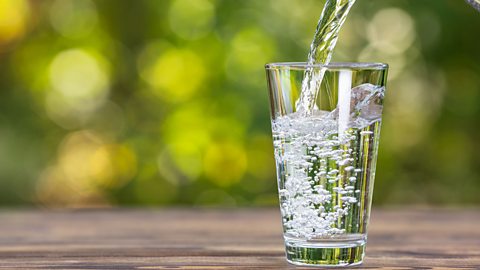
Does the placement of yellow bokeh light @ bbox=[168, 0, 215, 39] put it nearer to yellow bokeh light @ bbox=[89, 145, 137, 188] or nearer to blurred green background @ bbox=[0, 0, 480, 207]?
blurred green background @ bbox=[0, 0, 480, 207]

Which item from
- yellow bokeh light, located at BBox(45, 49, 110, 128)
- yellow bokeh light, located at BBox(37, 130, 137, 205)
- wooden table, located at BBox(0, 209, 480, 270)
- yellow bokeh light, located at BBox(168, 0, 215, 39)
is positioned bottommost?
wooden table, located at BBox(0, 209, 480, 270)

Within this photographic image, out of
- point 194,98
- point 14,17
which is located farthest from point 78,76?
point 194,98

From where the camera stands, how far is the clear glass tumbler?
48.6 inches

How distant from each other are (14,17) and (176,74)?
3.21 feet

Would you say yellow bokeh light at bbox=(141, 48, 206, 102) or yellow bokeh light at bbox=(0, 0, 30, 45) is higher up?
yellow bokeh light at bbox=(0, 0, 30, 45)

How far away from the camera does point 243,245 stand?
1534 mm

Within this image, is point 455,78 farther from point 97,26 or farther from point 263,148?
point 97,26

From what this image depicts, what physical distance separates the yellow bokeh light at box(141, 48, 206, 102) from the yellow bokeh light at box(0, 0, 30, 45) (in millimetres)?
762

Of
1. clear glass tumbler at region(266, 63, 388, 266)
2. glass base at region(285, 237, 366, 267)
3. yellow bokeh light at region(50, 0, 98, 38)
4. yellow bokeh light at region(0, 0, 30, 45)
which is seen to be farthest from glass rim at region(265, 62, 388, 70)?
yellow bokeh light at region(0, 0, 30, 45)

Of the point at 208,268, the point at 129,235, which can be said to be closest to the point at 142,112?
the point at 129,235

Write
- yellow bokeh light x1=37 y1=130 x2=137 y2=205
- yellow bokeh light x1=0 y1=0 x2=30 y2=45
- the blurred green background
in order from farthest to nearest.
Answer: yellow bokeh light x1=0 y1=0 x2=30 y2=45 < yellow bokeh light x1=37 y1=130 x2=137 y2=205 < the blurred green background

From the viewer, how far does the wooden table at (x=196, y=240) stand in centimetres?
133

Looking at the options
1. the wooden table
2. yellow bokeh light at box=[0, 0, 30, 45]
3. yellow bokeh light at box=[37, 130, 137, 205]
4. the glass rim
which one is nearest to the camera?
the glass rim

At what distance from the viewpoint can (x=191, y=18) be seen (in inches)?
166
